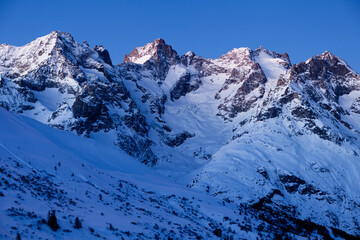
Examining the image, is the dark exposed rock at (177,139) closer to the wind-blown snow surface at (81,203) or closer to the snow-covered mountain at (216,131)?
the snow-covered mountain at (216,131)

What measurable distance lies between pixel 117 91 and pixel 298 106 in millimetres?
79291

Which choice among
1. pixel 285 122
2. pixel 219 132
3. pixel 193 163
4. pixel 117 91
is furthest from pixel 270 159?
pixel 117 91

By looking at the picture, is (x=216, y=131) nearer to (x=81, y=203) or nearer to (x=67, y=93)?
(x=67, y=93)

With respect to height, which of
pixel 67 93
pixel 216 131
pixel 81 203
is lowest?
pixel 81 203

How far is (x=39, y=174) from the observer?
90.8 feet

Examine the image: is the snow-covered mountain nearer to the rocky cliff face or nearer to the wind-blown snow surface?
the rocky cliff face

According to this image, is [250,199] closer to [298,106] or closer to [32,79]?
[298,106]

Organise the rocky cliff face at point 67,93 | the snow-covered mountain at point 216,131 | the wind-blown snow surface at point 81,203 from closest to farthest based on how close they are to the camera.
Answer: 1. the wind-blown snow surface at point 81,203
2. the snow-covered mountain at point 216,131
3. the rocky cliff face at point 67,93

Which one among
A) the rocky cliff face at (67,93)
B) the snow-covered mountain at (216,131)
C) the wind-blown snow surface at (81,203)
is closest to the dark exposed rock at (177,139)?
the snow-covered mountain at (216,131)

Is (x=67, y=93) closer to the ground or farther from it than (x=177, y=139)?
closer to the ground

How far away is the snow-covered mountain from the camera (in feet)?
291

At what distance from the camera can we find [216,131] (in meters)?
170

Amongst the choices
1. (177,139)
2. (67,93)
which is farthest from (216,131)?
(67,93)

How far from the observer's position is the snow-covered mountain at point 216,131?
3497 inches
